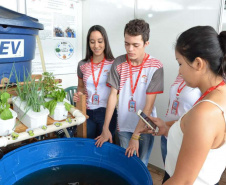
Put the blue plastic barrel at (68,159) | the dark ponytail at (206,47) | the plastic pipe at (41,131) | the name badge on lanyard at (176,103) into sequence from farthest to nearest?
the name badge on lanyard at (176,103), the blue plastic barrel at (68,159), the plastic pipe at (41,131), the dark ponytail at (206,47)

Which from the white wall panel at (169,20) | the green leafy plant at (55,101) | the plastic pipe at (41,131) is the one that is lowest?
the plastic pipe at (41,131)

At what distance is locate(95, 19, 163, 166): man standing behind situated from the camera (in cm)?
114

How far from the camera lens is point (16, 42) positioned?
2.86 ft

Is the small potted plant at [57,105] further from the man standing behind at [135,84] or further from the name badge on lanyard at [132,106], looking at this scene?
the name badge on lanyard at [132,106]

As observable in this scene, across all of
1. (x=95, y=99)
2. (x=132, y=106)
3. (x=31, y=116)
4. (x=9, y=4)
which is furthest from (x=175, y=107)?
(x=9, y=4)

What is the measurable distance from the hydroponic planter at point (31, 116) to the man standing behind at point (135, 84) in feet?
1.02

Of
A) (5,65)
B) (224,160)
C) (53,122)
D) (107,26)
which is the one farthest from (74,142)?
(107,26)

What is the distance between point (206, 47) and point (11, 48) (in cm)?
70

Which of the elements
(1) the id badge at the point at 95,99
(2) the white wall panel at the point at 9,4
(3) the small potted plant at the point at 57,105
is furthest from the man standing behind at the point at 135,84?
(2) the white wall panel at the point at 9,4

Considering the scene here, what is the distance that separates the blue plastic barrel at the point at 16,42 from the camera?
0.82 metres

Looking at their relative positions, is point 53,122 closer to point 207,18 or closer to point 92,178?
point 92,178

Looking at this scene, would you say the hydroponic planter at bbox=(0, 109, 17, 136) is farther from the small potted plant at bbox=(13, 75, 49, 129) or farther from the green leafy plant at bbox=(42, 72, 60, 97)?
the green leafy plant at bbox=(42, 72, 60, 97)

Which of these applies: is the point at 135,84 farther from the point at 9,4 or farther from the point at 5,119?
the point at 9,4

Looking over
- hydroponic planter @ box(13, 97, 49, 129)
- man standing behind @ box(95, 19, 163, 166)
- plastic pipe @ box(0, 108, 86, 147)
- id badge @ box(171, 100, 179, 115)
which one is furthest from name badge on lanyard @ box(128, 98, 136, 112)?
hydroponic planter @ box(13, 97, 49, 129)
